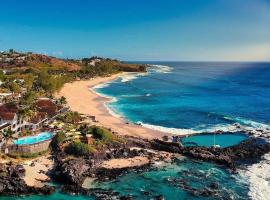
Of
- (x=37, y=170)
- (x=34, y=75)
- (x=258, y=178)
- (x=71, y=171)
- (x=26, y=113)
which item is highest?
(x=34, y=75)

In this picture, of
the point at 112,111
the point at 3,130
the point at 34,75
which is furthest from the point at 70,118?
the point at 34,75

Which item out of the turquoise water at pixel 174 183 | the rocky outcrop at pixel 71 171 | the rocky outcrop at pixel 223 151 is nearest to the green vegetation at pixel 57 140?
the rocky outcrop at pixel 71 171

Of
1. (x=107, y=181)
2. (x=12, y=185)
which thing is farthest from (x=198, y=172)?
(x=12, y=185)

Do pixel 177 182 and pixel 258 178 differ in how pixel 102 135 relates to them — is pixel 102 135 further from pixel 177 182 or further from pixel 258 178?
pixel 258 178

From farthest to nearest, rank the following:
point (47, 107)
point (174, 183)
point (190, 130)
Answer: point (47, 107) → point (190, 130) → point (174, 183)

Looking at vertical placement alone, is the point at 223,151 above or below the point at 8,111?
below

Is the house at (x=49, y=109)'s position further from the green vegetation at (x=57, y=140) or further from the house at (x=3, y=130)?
the green vegetation at (x=57, y=140)

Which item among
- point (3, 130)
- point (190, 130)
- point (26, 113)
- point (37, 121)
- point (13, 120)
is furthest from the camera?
point (190, 130)
